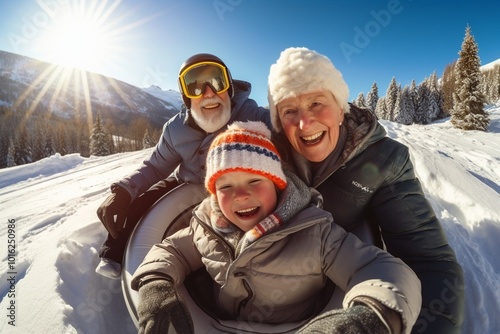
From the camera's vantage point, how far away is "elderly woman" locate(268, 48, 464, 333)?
1759 millimetres

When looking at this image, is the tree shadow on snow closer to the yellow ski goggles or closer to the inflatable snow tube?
the inflatable snow tube

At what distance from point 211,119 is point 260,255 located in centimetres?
162

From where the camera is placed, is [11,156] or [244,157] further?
[11,156]

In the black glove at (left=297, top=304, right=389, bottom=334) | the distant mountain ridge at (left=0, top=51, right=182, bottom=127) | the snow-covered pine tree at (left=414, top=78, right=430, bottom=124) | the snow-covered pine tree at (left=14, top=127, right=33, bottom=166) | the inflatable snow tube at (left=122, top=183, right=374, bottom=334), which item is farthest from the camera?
the distant mountain ridge at (left=0, top=51, right=182, bottom=127)

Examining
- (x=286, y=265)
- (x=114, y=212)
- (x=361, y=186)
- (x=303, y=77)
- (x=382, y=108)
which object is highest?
(x=382, y=108)

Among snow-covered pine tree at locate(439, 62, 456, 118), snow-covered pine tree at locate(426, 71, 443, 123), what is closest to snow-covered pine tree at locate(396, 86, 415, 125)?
snow-covered pine tree at locate(426, 71, 443, 123)

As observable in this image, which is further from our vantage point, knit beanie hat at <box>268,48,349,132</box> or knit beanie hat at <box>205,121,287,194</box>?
knit beanie hat at <box>268,48,349,132</box>

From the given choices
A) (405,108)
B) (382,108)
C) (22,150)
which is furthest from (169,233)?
(22,150)

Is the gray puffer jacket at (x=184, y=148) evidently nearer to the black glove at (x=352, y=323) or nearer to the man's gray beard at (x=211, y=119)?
the man's gray beard at (x=211, y=119)

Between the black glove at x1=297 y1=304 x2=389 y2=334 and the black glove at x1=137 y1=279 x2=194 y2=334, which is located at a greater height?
the black glove at x1=297 y1=304 x2=389 y2=334

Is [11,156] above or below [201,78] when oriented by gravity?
below

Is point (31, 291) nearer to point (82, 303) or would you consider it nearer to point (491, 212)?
point (82, 303)

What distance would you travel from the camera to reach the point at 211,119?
8.79 ft

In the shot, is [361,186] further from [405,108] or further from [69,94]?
[69,94]
